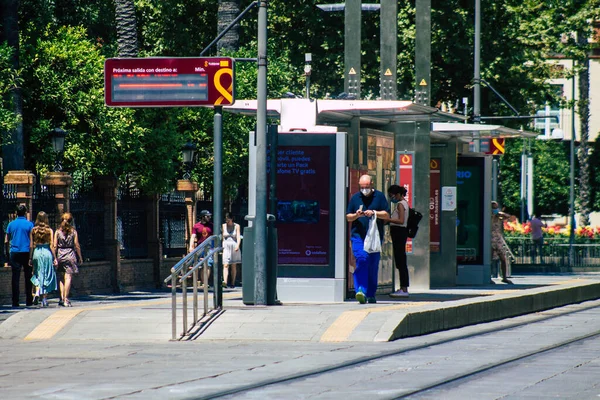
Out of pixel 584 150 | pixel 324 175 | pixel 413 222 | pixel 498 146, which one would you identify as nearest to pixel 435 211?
pixel 413 222

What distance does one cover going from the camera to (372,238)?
17094 millimetres

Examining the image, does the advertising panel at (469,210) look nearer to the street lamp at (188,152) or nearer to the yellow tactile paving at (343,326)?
the street lamp at (188,152)

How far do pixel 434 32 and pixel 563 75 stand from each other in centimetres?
507

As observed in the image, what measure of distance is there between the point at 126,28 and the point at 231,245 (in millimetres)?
5398

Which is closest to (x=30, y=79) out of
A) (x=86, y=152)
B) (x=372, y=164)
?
(x=86, y=152)

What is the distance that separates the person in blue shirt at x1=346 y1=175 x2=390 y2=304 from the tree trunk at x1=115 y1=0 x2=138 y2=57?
14.1 m

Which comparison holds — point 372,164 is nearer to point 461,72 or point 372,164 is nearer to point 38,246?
point 38,246

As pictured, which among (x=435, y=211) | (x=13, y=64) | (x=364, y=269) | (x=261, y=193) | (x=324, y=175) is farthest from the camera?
(x=13, y=64)

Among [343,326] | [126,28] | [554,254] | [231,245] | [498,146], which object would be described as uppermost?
[126,28]

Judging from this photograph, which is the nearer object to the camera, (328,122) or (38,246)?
(328,122)

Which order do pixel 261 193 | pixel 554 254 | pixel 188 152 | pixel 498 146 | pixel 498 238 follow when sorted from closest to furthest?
pixel 261 193
pixel 498 238
pixel 498 146
pixel 188 152
pixel 554 254

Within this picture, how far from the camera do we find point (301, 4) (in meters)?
42.1

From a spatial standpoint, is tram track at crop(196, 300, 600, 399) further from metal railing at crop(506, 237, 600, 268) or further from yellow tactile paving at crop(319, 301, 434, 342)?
metal railing at crop(506, 237, 600, 268)

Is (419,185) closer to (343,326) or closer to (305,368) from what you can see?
(343,326)
